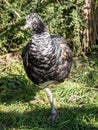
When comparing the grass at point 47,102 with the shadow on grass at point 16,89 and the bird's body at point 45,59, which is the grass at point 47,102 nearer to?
the shadow on grass at point 16,89

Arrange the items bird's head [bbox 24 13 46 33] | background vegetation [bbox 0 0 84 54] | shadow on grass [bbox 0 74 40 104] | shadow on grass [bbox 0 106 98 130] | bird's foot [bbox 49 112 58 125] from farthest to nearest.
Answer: background vegetation [bbox 0 0 84 54]
shadow on grass [bbox 0 74 40 104]
bird's foot [bbox 49 112 58 125]
shadow on grass [bbox 0 106 98 130]
bird's head [bbox 24 13 46 33]

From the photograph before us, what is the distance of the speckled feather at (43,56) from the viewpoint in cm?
407

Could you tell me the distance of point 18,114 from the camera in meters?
4.85

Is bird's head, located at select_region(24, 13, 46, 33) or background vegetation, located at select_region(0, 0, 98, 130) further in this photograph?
background vegetation, located at select_region(0, 0, 98, 130)

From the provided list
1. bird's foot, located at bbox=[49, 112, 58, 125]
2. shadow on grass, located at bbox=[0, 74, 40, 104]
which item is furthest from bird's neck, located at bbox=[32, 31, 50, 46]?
shadow on grass, located at bbox=[0, 74, 40, 104]

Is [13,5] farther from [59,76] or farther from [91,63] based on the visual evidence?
[59,76]

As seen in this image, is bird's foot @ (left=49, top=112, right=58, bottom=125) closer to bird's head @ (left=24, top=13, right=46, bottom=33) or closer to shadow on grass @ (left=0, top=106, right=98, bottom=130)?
shadow on grass @ (left=0, top=106, right=98, bottom=130)

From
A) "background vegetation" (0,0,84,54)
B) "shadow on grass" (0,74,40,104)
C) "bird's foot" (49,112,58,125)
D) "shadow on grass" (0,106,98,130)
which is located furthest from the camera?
"background vegetation" (0,0,84,54)

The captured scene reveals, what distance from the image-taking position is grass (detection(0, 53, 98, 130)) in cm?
458

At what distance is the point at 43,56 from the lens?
4.13 meters

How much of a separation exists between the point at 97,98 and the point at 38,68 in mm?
1153

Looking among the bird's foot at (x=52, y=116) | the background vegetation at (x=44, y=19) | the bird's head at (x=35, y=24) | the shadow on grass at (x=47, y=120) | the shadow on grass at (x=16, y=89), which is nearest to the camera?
the bird's head at (x=35, y=24)

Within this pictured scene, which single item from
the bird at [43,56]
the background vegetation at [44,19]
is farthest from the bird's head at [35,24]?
the background vegetation at [44,19]

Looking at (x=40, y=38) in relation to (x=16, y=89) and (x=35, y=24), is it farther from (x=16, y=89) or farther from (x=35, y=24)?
(x=16, y=89)
